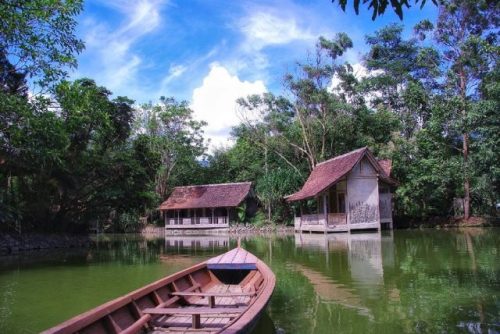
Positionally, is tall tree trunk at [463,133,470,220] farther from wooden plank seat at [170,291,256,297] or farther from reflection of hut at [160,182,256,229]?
wooden plank seat at [170,291,256,297]

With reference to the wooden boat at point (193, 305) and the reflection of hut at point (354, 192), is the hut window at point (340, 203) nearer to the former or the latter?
the reflection of hut at point (354, 192)

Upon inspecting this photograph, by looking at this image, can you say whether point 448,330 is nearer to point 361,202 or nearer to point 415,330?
point 415,330

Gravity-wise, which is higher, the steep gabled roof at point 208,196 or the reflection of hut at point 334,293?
the steep gabled roof at point 208,196

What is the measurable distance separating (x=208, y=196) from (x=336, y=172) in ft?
47.7

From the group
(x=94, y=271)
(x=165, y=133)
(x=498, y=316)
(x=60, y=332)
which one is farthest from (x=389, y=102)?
(x=60, y=332)

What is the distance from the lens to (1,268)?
1524 cm

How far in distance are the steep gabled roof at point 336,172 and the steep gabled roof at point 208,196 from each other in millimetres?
7601

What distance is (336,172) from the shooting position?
2708cm

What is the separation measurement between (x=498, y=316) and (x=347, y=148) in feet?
97.9

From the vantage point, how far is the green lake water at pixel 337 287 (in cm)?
688

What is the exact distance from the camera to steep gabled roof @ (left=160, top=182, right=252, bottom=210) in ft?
122

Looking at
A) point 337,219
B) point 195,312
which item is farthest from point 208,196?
point 195,312

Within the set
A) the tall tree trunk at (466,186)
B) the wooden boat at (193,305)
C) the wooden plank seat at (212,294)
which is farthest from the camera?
the tall tree trunk at (466,186)

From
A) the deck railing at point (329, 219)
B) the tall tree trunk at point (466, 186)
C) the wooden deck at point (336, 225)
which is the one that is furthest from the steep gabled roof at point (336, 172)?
the tall tree trunk at point (466, 186)
